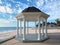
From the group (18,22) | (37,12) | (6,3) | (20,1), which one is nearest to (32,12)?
(37,12)

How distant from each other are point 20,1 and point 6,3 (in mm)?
7409

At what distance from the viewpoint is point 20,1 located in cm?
3103

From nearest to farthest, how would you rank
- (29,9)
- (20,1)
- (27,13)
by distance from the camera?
1. (27,13)
2. (29,9)
3. (20,1)

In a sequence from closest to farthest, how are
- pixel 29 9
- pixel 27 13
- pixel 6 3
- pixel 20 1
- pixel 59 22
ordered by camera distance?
pixel 27 13 < pixel 29 9 < pixel 20 1 < pixel 6 3 < pixel 59 22

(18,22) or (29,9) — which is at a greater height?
(29,9)

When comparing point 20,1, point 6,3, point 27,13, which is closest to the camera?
point 27,13

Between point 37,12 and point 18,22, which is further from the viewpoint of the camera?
point 18,22

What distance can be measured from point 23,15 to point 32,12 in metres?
0.99

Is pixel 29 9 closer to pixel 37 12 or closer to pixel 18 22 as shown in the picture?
pixel 37 12

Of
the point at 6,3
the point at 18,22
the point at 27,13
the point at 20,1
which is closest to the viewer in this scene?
the point at 27,13

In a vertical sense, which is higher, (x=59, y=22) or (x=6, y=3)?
(x=6, y=3)

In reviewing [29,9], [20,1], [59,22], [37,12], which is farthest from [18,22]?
[59,22]

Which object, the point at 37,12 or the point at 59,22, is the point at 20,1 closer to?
the point at 37,12

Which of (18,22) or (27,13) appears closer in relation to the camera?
(27,13)
